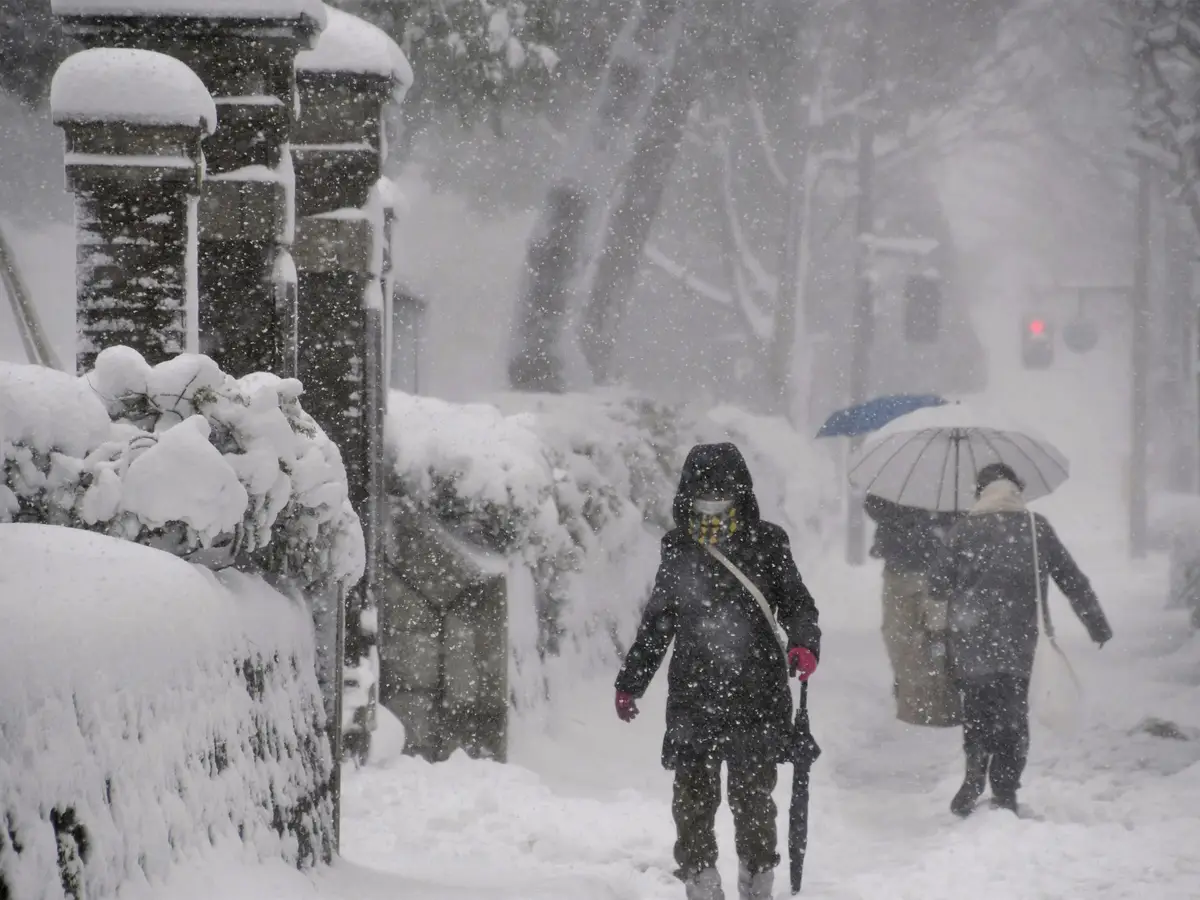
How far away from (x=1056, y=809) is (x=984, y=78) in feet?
65.1

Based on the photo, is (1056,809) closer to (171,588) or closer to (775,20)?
(171,588)

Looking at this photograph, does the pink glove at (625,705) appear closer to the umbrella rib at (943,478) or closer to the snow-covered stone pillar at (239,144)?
the snow-covered stone pillar at (239,144)

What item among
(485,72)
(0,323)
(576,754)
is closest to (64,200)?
(0,323)

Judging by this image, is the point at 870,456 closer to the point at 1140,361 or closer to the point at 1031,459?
the point at 1031,459

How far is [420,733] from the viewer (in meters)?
7.97

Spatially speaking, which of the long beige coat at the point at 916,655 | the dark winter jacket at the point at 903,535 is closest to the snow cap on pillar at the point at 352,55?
the dark winter jacket at the point at 903,535

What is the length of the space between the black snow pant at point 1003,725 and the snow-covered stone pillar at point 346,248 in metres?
3.07

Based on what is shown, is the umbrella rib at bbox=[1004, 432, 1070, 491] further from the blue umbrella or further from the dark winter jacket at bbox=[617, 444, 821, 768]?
the dark winter jacket at bbox=[617, 444, 821, 768]

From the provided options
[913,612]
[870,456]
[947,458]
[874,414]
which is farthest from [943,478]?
[874,414]

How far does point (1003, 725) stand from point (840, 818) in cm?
102

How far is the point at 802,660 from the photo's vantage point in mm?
5426

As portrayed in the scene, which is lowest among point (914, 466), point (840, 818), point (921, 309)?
point (840, 818)

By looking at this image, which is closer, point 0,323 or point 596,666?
point 596,666

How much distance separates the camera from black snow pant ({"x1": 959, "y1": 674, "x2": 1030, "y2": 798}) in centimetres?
740
